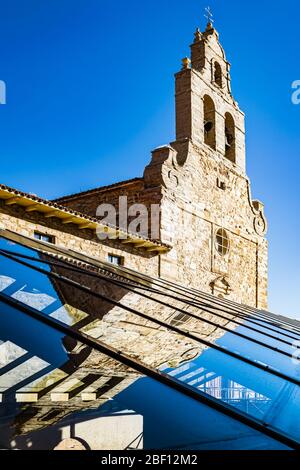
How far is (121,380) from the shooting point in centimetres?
208

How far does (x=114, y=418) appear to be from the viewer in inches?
68.2

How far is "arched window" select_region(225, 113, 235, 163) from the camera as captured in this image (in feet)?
59.6

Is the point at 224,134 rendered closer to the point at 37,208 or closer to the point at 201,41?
the point at 201,41

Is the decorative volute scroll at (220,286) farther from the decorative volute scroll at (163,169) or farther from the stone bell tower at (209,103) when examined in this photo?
the stone bell tower at (209,103)

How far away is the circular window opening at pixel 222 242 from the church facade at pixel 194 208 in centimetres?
3

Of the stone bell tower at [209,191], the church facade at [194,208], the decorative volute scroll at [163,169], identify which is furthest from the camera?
the stone bell tower at [209,191]

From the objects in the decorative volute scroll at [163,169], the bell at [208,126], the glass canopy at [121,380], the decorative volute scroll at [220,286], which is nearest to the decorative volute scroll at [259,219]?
the decorative volute scroll at [220,286]

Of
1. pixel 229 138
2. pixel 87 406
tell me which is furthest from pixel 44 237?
pixel 229 138

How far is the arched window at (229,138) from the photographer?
18156 mm

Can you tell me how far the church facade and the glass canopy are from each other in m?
6.21

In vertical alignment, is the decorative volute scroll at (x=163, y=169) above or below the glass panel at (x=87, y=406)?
above

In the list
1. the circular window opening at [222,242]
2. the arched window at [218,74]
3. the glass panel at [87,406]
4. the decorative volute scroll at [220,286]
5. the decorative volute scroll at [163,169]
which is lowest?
the glass panel at [87,406]

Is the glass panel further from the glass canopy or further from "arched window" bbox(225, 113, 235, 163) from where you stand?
"arched window" bbox(225, 113, 235, 163)

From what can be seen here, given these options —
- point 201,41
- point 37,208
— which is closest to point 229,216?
point 201,41
